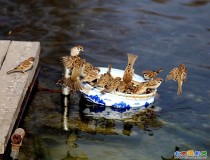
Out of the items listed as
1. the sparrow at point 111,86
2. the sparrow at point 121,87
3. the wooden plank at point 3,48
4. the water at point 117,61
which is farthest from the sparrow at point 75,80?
the wooden plank at point 3,48

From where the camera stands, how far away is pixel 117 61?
1584 cm

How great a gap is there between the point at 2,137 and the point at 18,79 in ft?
7.89

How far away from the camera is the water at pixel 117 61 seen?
11.6 m

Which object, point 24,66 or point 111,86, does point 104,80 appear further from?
point 24,66

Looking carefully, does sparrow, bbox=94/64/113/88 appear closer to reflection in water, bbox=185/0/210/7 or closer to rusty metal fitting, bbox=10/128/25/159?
rusty metal fitting, bbox=10/128/25/159

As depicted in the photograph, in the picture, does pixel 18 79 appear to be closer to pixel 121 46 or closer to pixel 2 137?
pixel 2 137

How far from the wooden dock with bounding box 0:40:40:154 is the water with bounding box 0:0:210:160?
0.98m

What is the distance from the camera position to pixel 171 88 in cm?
1442

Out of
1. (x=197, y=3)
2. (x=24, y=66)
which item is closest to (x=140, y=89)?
(x=24, y=66)

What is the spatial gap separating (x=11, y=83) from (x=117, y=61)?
16.1 feet

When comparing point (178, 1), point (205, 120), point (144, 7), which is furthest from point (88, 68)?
point (178, 1)

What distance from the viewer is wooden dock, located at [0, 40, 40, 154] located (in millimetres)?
10148

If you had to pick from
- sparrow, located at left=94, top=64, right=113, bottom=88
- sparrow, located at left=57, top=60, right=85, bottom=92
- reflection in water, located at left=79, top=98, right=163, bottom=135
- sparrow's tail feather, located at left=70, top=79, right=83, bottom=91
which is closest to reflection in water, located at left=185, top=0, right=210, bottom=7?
reflection in water, located at left=79, top=98, right=163, bottom=135

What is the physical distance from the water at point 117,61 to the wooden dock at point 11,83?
38.7 inches
